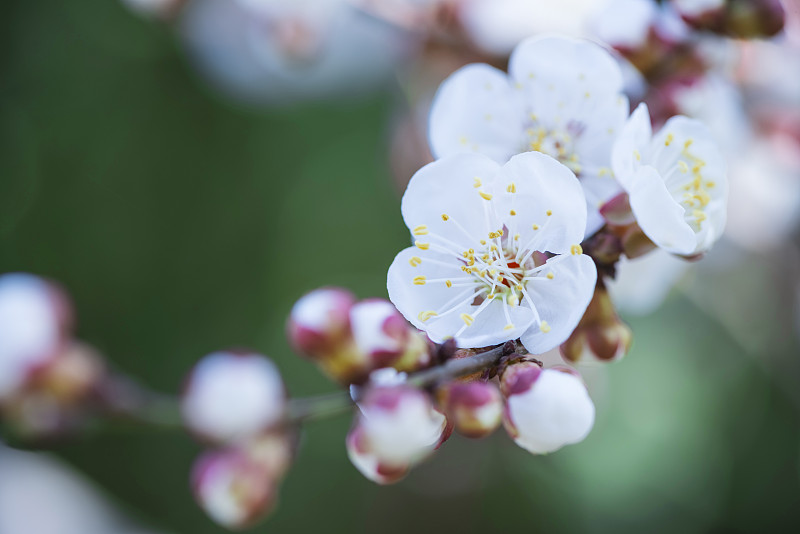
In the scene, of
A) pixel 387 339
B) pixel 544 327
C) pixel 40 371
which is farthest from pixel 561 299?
pixel 40 371

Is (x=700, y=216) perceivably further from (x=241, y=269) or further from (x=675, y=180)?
(x=241, y=269)

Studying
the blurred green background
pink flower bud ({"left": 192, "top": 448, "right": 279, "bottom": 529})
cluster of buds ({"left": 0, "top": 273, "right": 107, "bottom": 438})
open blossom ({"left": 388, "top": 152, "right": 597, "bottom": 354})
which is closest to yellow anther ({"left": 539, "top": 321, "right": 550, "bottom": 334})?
open blossom ({"left": 388, "top": 152, "right": 597, "bottom": 354})

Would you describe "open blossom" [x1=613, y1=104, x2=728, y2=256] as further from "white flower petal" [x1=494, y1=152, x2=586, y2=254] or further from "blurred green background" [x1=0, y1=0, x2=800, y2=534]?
"blurred green background" [x1=0, y1=0, x2=800, y2=534]

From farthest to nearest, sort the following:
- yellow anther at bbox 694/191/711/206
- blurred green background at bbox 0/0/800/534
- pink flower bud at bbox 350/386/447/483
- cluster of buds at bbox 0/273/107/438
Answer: blurred green background at bbox 0/0/800/534, cluster of buds at bbox 0/273/107/438, yellow anther at bbox 694/191/711/206, pink flower bud at bbox 350/386/447/483

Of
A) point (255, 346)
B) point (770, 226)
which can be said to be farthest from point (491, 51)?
point (255, 346)

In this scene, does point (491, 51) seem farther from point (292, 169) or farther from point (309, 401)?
point (292, 169)

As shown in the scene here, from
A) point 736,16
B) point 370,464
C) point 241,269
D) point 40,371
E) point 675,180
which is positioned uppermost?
point 736,16
